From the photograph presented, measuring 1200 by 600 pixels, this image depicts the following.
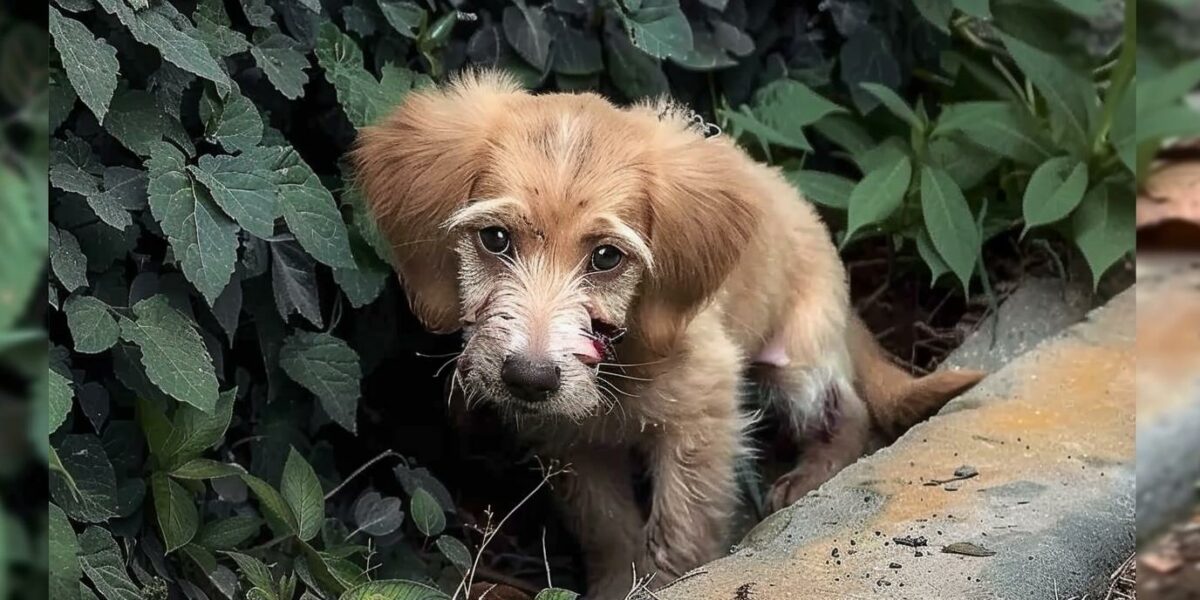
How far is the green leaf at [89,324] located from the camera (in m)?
2.29

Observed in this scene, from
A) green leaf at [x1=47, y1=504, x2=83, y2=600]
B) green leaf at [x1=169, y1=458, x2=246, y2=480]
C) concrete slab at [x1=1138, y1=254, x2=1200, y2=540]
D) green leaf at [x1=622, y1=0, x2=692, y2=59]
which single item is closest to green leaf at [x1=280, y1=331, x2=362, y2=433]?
green leaf at [x1=169, y1=458, x2=246, y2=480]

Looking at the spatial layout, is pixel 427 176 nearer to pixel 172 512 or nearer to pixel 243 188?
pixel 243 188

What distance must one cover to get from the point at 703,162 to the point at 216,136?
103cm

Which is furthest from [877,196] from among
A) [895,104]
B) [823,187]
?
[895,104]

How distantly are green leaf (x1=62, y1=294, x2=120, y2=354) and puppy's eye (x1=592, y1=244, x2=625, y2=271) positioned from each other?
93cm

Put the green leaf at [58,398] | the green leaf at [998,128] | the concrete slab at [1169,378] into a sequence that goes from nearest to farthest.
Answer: the concrete slab at [1169,378], the green leaf at [58,398], the green leaf at [998,128]

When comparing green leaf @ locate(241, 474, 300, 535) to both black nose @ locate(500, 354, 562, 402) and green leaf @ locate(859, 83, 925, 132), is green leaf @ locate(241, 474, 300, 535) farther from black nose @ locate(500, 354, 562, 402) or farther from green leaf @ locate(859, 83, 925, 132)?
green leaf @ locate(859, 83, 925, 132)

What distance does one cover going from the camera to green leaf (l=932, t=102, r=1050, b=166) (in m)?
3.56

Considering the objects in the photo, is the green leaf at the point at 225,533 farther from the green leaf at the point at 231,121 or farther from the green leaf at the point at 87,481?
A: the green leaf at the point at 231,121

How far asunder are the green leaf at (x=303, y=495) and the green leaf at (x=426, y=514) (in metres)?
0.24

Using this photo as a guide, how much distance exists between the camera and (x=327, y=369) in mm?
2838

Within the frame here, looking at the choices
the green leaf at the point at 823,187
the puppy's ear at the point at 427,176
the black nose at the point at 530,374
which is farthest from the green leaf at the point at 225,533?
the green leaf at the point at 823,187

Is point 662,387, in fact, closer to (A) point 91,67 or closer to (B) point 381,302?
(B) point 381,302

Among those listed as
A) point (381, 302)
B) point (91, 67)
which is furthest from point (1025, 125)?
point (91, 67)
